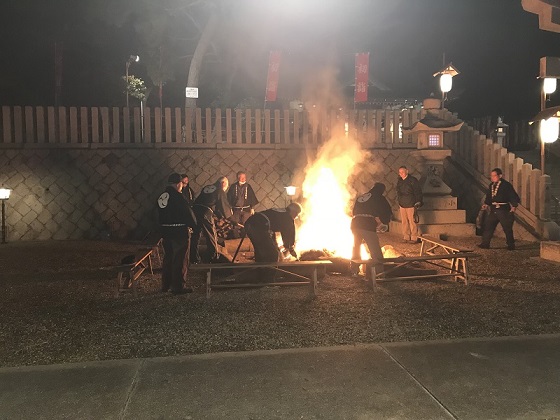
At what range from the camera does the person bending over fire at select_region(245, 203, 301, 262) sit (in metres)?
7.60

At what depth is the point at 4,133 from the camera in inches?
492

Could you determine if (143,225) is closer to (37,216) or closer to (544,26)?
(37,216)

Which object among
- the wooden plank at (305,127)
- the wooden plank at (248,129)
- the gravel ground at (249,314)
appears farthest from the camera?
the wooden plank at (305,127)

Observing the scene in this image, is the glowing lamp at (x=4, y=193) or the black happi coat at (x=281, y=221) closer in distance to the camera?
the black happi coat at (x=281, y=221)

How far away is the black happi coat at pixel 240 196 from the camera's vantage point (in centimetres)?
1126

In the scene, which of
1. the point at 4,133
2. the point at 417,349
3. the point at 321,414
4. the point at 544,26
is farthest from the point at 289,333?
the point at 4,133

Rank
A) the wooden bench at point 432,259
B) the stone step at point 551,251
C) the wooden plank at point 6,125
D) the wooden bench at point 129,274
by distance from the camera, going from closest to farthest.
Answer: the wooden bench at point 129,274
the wooden bench at point 432,259
the stone step at point 551,251
the wooden plank at point 6,125

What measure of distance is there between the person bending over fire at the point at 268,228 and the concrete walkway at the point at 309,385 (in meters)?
3.00

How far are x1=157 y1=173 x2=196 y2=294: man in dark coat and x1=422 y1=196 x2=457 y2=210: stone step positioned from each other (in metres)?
7.37

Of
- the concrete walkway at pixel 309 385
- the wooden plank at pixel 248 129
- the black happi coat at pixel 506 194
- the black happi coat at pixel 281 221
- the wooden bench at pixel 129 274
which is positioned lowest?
the concrete walkway at pixel 309 385

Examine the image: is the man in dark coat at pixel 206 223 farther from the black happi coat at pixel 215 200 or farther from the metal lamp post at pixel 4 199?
the metal lamp post at pixel 4 199

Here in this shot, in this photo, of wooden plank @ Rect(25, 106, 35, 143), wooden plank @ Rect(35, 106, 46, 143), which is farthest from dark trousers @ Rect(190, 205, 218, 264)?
Answer: wooden plank @ Rect(25, 106, 35, 143)

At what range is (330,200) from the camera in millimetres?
10914

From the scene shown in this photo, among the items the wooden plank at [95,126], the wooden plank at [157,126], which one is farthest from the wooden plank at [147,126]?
the wooden plank at [95,126]
